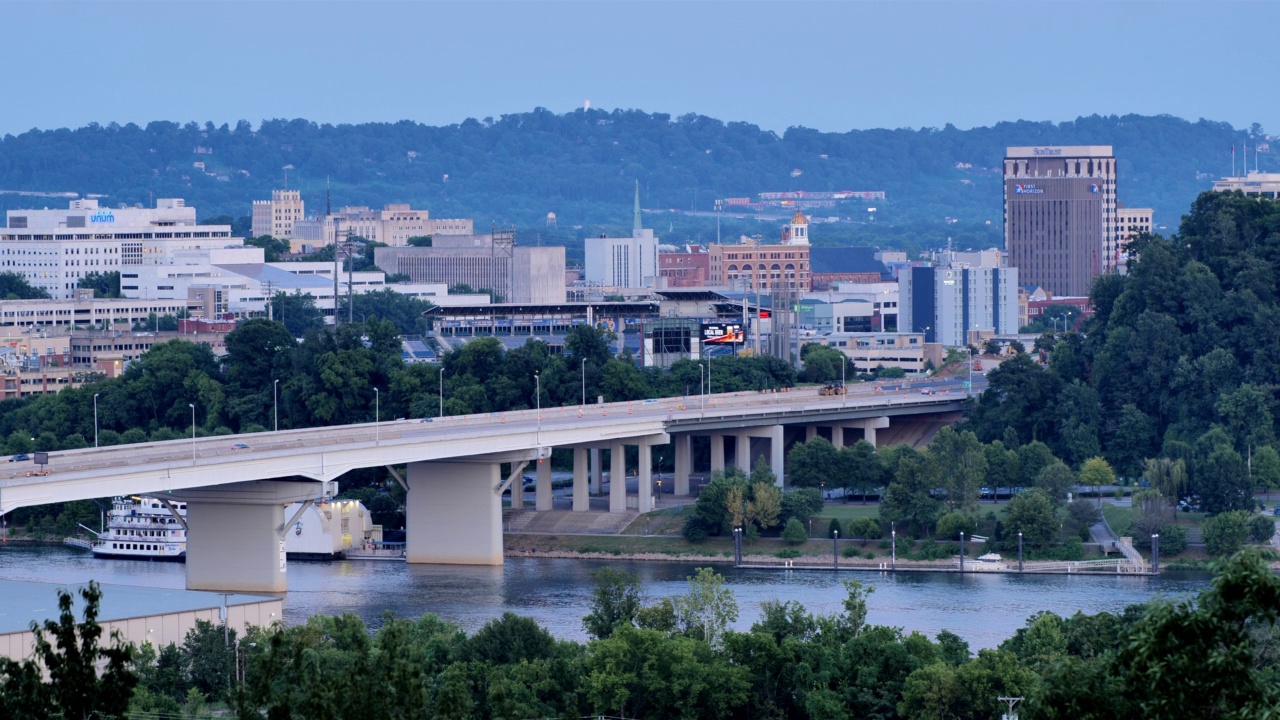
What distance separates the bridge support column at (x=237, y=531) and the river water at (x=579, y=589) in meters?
1.07

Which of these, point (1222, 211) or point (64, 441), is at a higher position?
point (1222, 211)

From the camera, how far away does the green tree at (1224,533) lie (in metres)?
66.2

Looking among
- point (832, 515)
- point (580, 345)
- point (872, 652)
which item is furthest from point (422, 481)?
point (872, 652)

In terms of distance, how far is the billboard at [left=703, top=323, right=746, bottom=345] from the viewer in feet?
336

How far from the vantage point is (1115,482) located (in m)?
78.9

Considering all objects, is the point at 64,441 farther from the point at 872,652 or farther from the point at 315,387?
the point at 872,652

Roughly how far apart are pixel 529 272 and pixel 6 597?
118 meters

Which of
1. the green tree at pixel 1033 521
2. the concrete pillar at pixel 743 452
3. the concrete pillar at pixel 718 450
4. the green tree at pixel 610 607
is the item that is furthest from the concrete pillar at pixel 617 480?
the green tree at pixel 610 607

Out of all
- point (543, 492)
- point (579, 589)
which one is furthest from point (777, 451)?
point (579, 589)

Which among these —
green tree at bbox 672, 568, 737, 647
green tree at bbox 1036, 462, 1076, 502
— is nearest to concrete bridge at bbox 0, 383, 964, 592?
green tree at bbox 1036, 462, 1076, 502

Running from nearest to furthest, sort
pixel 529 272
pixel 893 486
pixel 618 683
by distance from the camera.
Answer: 1. pixel 618 683
2. pixel 893 486
3. pixel 529 272

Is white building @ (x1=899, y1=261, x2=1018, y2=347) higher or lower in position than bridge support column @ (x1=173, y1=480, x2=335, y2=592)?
higher

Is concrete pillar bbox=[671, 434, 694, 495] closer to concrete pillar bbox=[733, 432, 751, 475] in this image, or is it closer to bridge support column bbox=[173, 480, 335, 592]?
concrete pillar bbox=[733, 432, 751, 475]

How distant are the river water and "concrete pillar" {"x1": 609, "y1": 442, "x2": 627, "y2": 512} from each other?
4972mm
